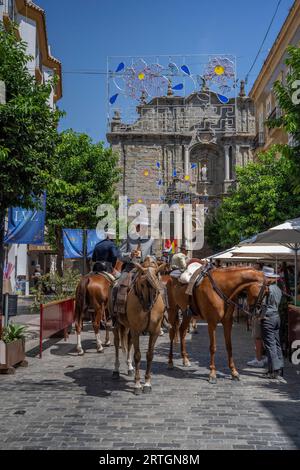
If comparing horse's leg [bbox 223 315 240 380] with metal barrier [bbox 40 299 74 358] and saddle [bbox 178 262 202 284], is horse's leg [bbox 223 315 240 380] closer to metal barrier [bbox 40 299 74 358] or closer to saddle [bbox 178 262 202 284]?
saddle [bbox 178 262 202 284]

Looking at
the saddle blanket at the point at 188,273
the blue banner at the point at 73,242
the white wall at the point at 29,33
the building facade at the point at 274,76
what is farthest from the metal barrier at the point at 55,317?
the white wall at the point at 29,33

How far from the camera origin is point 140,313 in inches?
309

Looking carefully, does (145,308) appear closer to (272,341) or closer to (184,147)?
(272,341)

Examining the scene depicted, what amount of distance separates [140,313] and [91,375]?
6.48 feet

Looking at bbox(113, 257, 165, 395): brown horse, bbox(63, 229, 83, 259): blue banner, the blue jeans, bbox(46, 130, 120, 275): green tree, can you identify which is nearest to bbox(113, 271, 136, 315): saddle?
bbox(113, 257, 165, 395): brown horse

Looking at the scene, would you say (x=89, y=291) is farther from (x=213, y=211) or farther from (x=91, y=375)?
(x=213, y=211)

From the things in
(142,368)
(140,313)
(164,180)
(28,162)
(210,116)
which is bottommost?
(142,368)

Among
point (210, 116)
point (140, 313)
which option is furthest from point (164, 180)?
point (140, 313)

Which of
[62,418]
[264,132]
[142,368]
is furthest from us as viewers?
[264,132]

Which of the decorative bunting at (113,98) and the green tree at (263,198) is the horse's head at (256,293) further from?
the decorative bunting at (113,98)

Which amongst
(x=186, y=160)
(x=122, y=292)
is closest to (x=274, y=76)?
(x=186, y=160)

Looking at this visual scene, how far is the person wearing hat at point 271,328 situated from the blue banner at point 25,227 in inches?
251

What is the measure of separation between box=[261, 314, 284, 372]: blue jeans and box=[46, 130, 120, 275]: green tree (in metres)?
15.7

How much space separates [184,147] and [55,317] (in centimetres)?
4219
